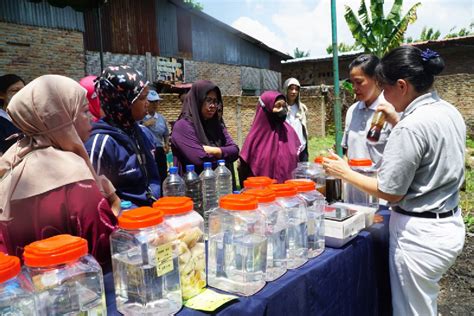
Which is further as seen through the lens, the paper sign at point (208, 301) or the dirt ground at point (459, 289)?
the dirt ground at point (459, 289)

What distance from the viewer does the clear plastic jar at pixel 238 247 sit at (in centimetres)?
126

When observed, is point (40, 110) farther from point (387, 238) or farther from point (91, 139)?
point (387, 238)

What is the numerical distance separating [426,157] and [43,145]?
167cm

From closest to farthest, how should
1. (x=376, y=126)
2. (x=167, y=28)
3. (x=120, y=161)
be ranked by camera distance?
(x=120, y=161)
(x=376, y=126)
(x=167, y=28)

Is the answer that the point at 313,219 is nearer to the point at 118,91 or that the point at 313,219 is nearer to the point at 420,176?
the point at 420,176

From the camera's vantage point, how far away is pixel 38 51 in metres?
8.26

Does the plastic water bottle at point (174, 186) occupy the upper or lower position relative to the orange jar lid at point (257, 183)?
lower

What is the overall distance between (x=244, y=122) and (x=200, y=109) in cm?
795

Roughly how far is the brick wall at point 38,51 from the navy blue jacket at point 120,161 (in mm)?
7514

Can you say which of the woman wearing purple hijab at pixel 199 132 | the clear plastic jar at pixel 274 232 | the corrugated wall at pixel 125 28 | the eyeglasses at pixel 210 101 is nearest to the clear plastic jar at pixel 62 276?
the clear plastic jar at pixel 274 232

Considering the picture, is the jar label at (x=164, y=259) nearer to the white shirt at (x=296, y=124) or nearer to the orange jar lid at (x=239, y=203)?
the orange jar lid at (x=239, y=203)

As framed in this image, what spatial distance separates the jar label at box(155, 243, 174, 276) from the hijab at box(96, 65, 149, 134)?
3.43 ft

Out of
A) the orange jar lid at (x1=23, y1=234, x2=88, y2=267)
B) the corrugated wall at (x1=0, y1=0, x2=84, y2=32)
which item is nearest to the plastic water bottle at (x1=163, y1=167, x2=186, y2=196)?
the orange jar lid at (x1=23, y1=234, x2=88, y2=267)

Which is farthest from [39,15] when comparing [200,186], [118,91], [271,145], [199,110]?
[200,186]
